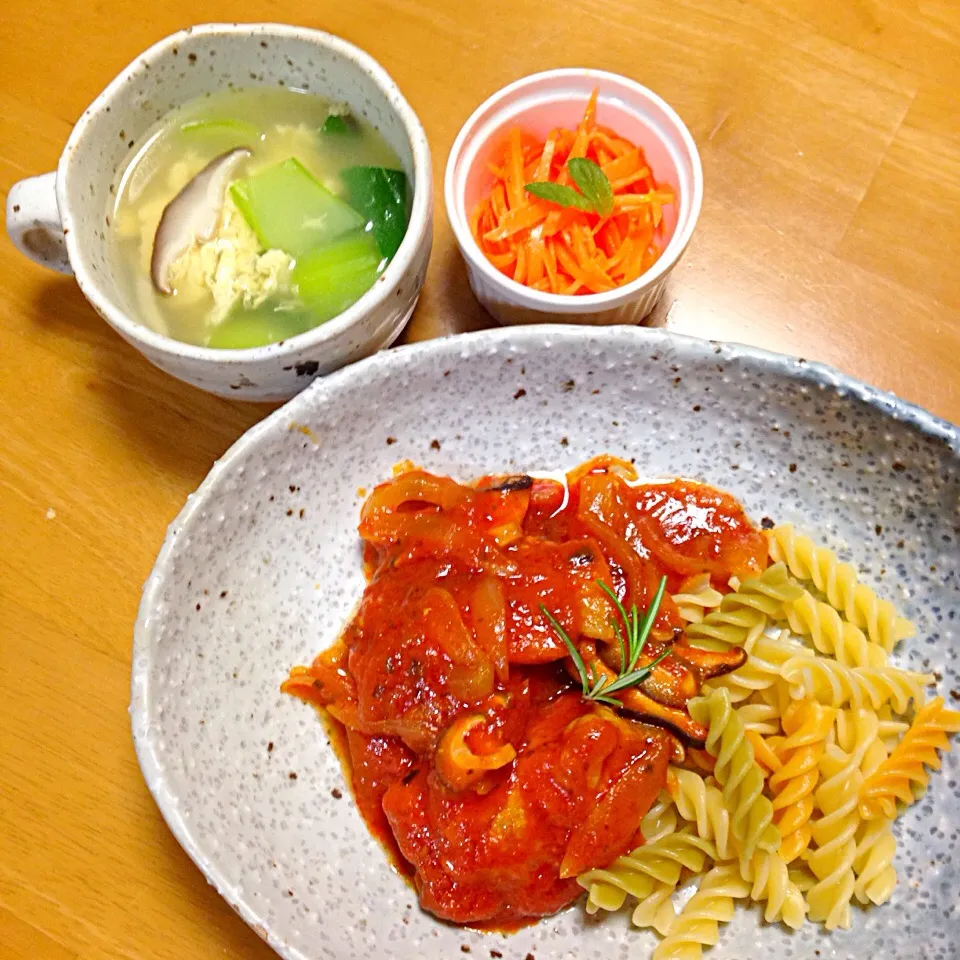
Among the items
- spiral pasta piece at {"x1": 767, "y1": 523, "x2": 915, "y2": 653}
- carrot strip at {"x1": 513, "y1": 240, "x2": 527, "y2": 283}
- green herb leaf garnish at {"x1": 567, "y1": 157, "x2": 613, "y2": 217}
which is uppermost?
green herb leaf garnish at {"x1": 567, "y1": 157, "x2": 613, "y2": 217}

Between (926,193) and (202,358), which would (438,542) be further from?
(926,193)

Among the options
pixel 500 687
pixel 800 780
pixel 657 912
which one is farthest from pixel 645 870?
pixel 500 687

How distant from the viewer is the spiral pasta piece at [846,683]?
2133 millimetres

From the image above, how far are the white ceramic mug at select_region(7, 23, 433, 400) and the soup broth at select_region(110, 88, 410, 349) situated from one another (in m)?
0.05

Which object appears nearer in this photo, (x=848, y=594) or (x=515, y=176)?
(x=848, y=594)

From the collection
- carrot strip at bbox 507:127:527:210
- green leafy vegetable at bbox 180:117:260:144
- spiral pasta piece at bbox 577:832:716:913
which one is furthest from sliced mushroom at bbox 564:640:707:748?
green leafy vegetable at bbox 180:117:260:144

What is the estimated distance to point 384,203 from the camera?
7.80 ft

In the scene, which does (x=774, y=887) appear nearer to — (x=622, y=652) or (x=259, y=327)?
(x=622, y=652)

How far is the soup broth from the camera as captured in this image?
2359 millimetres

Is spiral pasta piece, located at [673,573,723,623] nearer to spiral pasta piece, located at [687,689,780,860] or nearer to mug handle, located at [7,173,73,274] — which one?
spiral pasta piece, located at [687,689,780,860]

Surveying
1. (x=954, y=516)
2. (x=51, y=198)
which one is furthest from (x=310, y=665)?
(x=954, y=516)

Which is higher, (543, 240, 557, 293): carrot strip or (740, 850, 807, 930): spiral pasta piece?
(543, 240, 557, 293): carrot strip

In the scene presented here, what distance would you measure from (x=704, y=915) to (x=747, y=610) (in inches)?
27.5

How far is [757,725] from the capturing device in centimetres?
220
